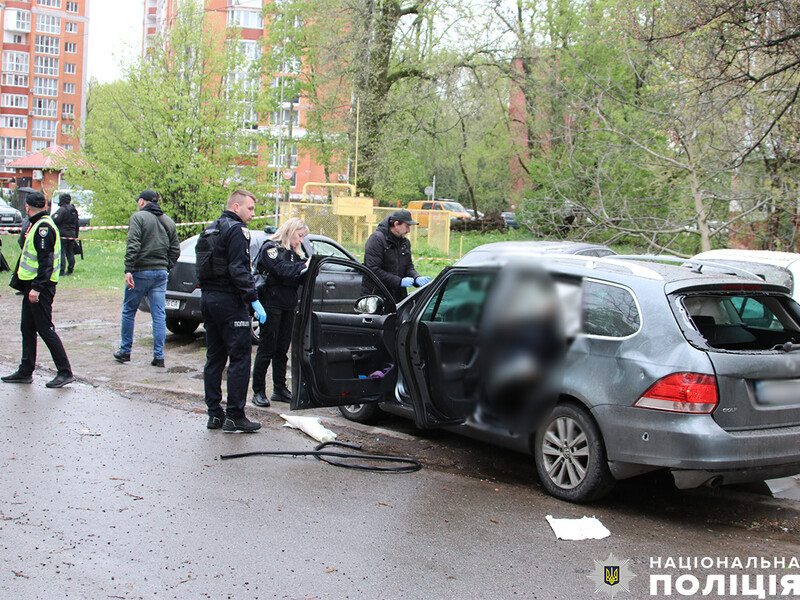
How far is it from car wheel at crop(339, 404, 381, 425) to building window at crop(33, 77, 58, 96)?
105m

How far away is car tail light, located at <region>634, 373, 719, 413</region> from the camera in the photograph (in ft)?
14.3

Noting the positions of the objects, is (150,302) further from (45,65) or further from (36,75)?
(45,65)

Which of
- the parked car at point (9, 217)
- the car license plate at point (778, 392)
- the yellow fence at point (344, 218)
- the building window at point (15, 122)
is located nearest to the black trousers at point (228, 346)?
the car license plate at point (778, 392)

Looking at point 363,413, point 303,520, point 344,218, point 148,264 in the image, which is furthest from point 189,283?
point 344,218

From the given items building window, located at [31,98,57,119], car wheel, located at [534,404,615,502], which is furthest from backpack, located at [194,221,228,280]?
building window, located at [31,98,57,119]

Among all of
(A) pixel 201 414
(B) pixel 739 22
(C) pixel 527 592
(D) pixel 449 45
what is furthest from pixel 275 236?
(D) pixel 449 45

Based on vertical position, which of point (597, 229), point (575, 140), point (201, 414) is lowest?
point (201, 414)

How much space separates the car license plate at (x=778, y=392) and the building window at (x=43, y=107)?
106759mm

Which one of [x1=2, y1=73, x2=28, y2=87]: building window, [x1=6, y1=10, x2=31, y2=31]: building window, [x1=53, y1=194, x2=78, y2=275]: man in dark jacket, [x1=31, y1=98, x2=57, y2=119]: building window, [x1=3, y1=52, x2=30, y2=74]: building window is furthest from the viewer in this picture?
[x1=31, y1=98, x2=57, y2=119]: building window

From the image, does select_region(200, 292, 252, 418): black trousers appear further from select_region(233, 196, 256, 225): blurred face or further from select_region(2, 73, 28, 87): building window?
select_region(2, 73, 28, 87): building window

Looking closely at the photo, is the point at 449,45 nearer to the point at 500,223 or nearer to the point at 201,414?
the point at 500,223

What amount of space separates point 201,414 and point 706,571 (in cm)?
473

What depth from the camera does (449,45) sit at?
86.2ft

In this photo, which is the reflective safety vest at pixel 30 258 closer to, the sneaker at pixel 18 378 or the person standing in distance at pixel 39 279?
the person standing in distance at pixel 39 279
